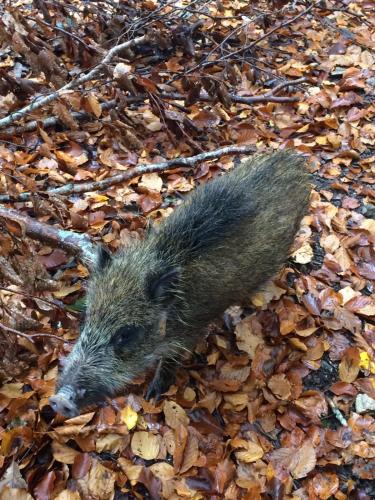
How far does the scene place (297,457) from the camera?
2900mm

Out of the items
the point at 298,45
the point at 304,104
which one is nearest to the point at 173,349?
the point at 304,104

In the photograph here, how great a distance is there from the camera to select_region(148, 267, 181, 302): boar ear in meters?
2.77

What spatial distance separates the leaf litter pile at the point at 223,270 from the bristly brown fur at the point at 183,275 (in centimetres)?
25

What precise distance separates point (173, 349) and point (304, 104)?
3.36 meters

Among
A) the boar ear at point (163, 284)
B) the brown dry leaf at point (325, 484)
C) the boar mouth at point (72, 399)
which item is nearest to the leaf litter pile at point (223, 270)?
the brown dry leaf at point (325, 484)

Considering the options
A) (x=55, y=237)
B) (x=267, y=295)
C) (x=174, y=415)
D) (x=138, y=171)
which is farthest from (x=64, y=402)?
(x=138, y=171)

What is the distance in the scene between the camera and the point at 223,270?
3.09m

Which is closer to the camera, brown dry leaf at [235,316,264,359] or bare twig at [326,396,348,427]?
bare twig at [326,396,348,427]

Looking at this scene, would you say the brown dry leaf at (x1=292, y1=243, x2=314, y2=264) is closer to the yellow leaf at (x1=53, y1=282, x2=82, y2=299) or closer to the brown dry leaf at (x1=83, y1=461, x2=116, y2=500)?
the yellow leaf at (x1=53, y1=282, x2=82, y2=299)

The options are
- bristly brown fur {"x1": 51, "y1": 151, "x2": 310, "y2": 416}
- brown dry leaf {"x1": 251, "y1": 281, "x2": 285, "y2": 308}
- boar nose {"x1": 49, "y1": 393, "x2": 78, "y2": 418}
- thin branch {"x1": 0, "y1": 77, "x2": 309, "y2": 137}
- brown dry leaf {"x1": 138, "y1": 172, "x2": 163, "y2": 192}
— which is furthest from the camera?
thin branch {"x1": 0, "y1": 77, "x2": 309, "y2": 137}

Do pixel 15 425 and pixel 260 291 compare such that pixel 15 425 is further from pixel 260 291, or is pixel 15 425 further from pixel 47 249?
pixel 260 291

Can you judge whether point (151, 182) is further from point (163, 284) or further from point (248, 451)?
point (248, 451)

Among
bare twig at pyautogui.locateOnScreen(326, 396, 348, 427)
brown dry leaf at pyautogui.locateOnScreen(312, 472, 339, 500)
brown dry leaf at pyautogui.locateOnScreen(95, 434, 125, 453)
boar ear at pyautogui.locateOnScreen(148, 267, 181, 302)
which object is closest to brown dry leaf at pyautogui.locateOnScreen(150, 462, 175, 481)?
brown dry leaf at pyautogui.locateOnScreen(95, 434, 125, 453)

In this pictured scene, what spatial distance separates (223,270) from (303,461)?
1.24m
